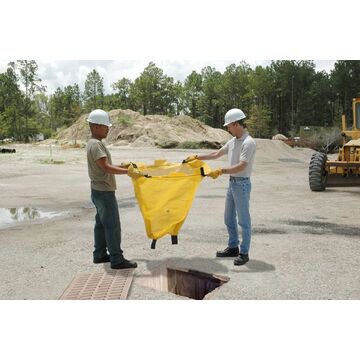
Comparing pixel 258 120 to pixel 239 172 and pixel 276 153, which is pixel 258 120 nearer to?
pixel 276 153

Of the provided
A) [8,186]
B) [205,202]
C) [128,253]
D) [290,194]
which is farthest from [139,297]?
[8,186]

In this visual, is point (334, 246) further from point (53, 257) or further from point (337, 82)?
point (337, 82)

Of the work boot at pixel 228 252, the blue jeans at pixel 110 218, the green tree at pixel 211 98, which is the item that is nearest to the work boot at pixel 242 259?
the work boot at pixel 228 252

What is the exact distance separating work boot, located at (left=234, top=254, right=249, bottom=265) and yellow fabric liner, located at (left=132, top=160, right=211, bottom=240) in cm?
72

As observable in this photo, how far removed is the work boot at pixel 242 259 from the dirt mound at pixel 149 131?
1132 inches

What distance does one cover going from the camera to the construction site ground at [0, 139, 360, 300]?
4207 millimetres

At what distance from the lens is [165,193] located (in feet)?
15.4

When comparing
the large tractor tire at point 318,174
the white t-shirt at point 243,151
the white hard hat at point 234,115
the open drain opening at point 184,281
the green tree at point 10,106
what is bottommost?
the open drain opening at point 184,281

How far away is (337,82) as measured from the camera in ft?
91.4

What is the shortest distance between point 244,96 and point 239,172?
2555 cm

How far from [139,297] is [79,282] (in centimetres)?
71

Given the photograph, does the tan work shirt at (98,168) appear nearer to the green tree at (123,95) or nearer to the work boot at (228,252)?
the work boot at (228,252)

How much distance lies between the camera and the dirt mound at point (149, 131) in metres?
35.7

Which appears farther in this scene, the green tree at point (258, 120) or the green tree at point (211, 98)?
the green tree at point (258, 120)
